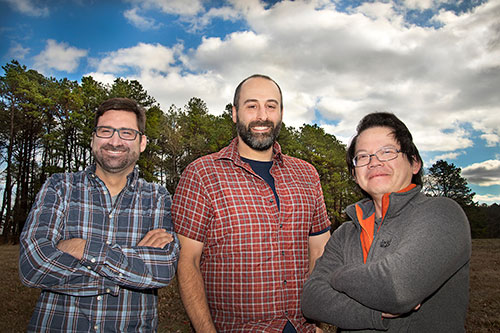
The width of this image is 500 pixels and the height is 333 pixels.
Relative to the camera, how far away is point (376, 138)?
273 centimetres

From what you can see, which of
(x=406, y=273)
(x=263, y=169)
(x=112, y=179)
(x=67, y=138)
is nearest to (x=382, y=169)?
(x=406, y=273)

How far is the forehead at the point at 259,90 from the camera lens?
351 cm

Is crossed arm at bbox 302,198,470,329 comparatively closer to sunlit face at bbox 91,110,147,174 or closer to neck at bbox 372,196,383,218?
neck at bbox 372,196,383,218

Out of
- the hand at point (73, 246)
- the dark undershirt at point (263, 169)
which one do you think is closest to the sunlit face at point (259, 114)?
the dark undershirt at point (263, 169)

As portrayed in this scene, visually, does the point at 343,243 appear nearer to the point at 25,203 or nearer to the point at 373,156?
the point at 373,156

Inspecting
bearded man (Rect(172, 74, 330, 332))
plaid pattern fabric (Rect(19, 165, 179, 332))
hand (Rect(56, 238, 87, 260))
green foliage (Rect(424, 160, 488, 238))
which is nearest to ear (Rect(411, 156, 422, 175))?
bearded man (Rect(172, 74, 330, 332))

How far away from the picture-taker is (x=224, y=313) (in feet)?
9.96

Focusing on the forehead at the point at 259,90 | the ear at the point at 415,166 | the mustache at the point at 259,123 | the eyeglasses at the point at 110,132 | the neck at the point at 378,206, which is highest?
the forehead at the point at 259,90

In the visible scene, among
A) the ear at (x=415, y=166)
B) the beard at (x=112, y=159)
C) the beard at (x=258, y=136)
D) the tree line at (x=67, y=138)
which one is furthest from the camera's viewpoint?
the tree line at (x=67, y=138)

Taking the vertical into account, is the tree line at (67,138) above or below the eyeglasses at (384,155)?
above

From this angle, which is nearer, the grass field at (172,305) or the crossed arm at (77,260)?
the crossed arm at (77,260)

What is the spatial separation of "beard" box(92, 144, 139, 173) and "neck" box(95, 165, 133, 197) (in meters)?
0.06

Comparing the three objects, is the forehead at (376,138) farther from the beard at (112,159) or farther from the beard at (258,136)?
the beard at (112,159)

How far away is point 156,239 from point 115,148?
38.5 inches
